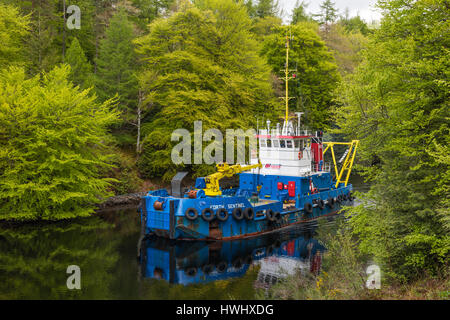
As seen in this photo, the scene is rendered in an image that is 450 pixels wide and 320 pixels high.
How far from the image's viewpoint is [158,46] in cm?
2852

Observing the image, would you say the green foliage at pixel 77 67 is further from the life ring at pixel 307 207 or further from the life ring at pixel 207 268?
the life ring at pixel 207 268

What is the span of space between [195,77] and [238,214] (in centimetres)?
1280

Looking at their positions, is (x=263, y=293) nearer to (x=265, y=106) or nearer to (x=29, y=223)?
(x=29, y=223)

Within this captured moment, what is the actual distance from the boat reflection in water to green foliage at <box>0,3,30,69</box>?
14629mm

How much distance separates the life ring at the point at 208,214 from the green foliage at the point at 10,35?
14.8 meters

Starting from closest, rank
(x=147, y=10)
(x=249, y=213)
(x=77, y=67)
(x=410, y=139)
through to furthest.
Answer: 1. (x=410, y=139)
2. (x=249, y=213)
3. (x=77, y=67)
4. (x=147, y=10)

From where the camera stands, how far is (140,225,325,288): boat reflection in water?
47.3 ft

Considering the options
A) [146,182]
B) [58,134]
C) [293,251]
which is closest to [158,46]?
[146,182]

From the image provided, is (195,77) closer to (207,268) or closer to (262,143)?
(262,143)

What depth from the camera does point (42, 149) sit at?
1978 cm

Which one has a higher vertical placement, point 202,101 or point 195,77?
point 195,77

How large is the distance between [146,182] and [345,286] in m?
18.9

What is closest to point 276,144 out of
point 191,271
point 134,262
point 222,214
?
point 222,214

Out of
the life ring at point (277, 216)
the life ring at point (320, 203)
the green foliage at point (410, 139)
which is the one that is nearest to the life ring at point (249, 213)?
the life ring at point (277, 216)
